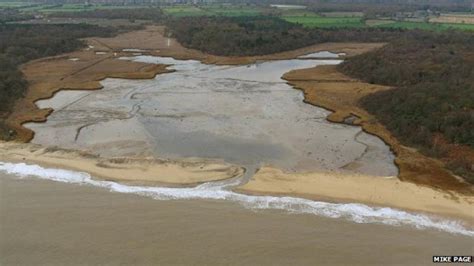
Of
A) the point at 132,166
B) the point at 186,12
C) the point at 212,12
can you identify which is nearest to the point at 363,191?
the point at 132,166

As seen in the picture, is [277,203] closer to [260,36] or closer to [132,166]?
[132,166]

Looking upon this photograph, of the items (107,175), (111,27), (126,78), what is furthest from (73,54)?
(107,175)

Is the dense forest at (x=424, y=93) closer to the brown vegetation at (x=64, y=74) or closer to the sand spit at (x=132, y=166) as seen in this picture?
the sand spit at (x=132, y=166)

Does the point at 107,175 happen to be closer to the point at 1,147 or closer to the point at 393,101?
the point at 1,147

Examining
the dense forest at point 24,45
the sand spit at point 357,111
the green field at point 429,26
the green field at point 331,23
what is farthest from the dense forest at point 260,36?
the dense forest at point 24,45

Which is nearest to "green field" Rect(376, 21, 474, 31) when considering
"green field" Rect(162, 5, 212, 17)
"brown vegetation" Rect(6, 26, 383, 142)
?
"brown vegetation" Rect(6, 26, 383, 142)
